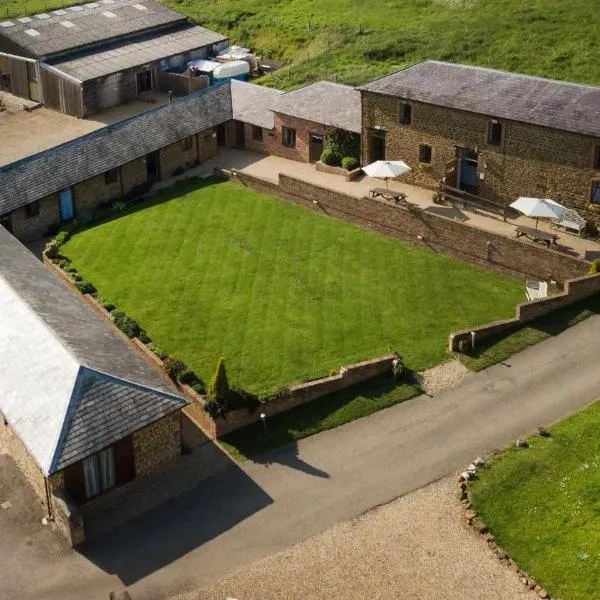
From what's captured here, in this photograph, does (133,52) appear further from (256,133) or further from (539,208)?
(539,208)

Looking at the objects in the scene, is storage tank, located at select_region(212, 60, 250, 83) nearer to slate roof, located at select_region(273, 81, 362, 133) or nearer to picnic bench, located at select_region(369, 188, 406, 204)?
slate roof, located at select_region(273, 81, 362, 133)

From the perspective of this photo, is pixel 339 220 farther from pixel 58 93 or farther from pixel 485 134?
pixel 58 93

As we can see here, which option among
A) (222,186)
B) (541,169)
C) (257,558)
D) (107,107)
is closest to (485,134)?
(541,169)

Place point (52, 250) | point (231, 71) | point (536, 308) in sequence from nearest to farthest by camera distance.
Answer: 1. point (536, 308)
2. point (52, 250)
3. point (231, 71)

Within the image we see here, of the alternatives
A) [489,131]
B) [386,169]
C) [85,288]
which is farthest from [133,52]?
[489,131]

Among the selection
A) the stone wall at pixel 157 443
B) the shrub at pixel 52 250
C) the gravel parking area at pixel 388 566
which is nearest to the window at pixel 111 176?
the shrub at pixel 52 250
